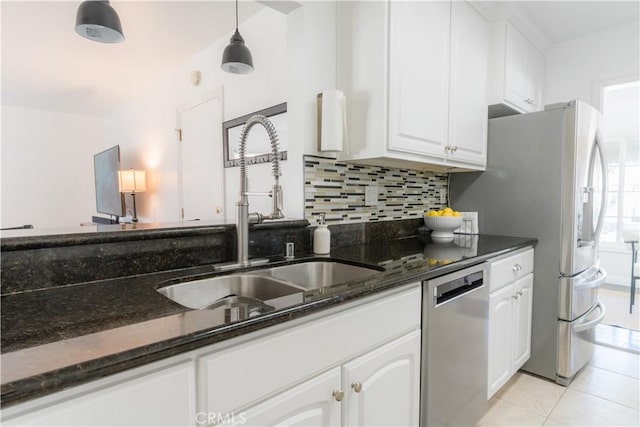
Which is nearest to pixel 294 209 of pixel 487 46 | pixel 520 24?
pixel 487 46

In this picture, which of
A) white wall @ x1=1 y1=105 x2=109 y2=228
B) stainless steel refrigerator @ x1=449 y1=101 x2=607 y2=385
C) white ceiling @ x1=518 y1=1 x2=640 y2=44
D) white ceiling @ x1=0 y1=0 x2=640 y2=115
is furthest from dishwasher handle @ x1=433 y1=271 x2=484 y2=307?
white wall @ x1=1 y1=105 x2=109 y2=228

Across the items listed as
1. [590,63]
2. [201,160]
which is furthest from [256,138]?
[590,63]

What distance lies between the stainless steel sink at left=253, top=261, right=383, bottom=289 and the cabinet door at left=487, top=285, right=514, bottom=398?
748 mm

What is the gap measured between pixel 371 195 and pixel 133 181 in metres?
3.25

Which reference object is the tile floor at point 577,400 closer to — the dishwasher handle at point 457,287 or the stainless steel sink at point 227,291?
the dishwasher handle at point 457,287

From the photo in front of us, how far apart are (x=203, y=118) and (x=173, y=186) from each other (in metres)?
0.94

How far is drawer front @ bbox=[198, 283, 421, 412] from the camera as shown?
698mm

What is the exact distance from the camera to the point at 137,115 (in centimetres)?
436

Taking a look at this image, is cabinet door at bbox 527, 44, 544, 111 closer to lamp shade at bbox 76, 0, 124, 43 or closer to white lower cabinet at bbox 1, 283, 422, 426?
white lower cabinet at bbox 1, 283, 422, 426

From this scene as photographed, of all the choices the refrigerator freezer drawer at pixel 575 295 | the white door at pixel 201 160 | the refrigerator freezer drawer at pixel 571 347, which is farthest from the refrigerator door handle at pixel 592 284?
the white door at pixel 201 160

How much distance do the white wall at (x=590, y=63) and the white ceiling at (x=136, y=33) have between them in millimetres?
91

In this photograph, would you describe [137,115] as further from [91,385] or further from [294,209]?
[91,385]

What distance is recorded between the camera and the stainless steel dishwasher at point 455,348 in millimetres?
1256

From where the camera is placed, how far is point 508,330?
1842mm
